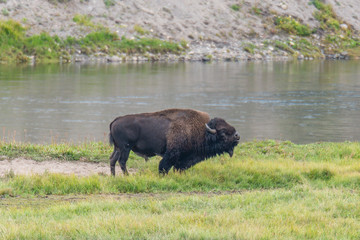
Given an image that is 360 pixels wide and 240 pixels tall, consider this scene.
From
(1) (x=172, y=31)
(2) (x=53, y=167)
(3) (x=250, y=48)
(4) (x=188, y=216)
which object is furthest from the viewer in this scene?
(3) (x=250, y=48)

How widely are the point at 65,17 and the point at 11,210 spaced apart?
43303mm

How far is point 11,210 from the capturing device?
27.9ft

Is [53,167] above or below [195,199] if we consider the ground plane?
below

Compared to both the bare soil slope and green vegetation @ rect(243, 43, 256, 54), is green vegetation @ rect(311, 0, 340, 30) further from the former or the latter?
green vegetation @ rect(243, 43, 256, 54)

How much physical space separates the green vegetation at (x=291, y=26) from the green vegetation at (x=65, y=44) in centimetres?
1287

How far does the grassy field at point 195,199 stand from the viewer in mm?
7215

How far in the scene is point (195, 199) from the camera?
899 centimetres

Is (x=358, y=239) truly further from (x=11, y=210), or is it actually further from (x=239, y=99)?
(x=239, y=99)

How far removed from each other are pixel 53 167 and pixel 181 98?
15.5 meters

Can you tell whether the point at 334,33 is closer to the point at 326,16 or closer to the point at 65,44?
the point at 326,16

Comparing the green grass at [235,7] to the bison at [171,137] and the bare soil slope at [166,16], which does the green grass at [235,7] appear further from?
the bison at [171,137]

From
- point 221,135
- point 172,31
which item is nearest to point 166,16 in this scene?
point 172,31

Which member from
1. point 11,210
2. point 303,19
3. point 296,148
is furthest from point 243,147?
point 303,19

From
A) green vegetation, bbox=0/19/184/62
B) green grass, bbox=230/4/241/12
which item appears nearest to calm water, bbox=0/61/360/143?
green vegetation, bbox=0/19/184/62
